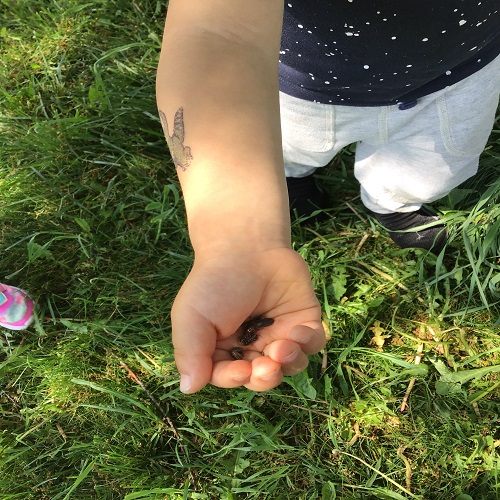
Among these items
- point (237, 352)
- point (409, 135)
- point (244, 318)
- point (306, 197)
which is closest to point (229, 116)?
point (244, 318)

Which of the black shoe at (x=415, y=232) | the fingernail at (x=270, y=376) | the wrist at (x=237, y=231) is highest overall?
the wrist at (x=237, y=231)

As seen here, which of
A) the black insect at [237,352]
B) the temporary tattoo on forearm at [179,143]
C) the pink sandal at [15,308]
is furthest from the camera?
the pink sandal at [15,308]

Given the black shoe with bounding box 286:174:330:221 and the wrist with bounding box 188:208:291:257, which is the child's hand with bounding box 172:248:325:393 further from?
the black shoe with bounding box 286:174:330:221

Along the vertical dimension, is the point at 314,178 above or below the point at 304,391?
above

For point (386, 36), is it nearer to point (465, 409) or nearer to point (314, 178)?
point (314, 178)

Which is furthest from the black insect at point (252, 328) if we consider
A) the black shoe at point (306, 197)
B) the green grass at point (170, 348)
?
the black shoe at point (306, 197)

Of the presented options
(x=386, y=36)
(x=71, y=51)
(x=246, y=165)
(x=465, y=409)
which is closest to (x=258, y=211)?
(x=246, y=165)

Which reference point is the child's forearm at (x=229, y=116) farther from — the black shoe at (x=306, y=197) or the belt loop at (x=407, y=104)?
the black shoe at (x=306, y=197)
